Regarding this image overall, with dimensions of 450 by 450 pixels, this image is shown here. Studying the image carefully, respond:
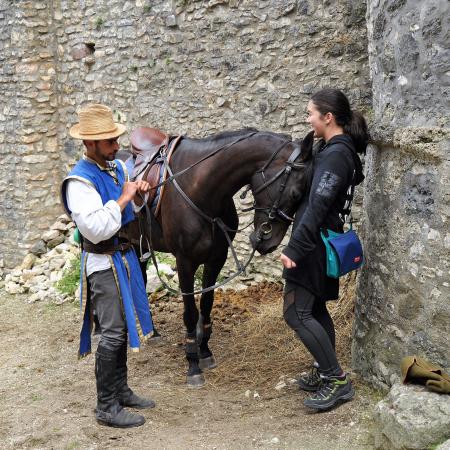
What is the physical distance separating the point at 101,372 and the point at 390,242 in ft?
6.78

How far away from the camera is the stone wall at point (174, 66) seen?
6625 mm

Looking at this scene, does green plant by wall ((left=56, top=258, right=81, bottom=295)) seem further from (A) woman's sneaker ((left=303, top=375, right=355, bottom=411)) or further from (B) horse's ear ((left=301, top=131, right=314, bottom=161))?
(B) horse's ear ((left=301, top=131, right=314, bottom=161))

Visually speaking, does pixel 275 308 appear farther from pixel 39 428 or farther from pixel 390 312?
pixel 39 428

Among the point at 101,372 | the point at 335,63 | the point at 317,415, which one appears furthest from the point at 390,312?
the point at 335,63

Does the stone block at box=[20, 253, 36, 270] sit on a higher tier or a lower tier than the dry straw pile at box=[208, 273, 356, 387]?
lower

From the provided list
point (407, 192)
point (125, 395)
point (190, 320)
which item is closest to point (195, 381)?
point (190, 320)

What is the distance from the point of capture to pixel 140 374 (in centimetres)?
541

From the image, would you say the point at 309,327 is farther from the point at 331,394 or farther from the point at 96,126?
the point at 96,126

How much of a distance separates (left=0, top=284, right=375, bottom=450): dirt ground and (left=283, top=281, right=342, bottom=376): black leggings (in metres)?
0.34

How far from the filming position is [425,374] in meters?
3.71

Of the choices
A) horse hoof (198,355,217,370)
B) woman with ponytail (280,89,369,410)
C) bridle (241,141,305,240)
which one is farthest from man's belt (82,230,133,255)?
horse hoof (198,355,217,370)

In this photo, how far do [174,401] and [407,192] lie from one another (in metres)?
2.27

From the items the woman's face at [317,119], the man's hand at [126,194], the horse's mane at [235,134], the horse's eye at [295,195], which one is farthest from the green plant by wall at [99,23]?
the horse's eye at [295,195]

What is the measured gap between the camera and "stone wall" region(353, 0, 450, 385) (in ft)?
12.3
